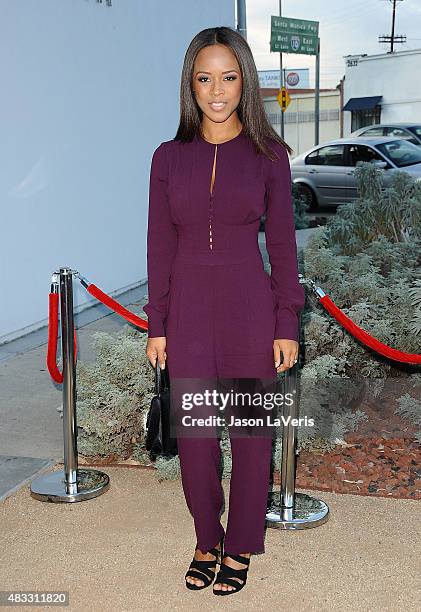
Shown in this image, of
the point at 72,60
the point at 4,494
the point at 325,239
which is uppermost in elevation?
the point at 72,60

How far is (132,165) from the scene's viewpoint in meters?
8.66

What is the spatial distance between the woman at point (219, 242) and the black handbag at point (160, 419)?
0.84 ft

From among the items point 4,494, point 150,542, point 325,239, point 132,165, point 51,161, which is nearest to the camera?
point 150,542

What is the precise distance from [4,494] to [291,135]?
42539 millimetres

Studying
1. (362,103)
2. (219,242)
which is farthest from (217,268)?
(362,103)

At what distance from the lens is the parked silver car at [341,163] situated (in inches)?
616

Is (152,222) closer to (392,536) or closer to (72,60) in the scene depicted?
(392,536)

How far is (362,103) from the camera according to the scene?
3662cm

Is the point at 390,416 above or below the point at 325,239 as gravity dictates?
below

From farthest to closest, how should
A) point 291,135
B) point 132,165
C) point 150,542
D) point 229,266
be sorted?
point 291,135 → point 132,165 → point 150,542 → point 229,266

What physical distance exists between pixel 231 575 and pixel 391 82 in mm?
35567

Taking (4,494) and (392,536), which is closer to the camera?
(392,536)

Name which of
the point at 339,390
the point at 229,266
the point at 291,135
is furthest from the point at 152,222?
the point at 291,135

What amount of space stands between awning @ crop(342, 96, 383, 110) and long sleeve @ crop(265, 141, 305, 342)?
115ft
